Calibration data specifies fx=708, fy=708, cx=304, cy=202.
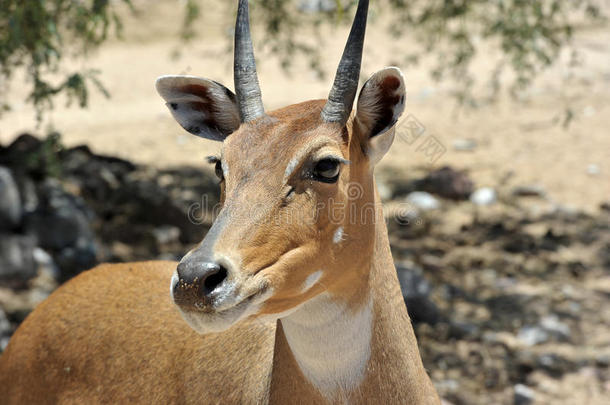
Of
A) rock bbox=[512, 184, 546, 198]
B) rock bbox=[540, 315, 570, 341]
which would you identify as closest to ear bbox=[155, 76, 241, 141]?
rock bbox=[540, 315, 570, 341]

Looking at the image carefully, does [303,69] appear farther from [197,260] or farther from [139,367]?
[197,260]

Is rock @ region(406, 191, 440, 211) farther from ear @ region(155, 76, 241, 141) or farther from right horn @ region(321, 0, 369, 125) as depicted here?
right horn @ region(321, 0, 369, 125)

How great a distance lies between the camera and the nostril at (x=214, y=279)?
2.03 m

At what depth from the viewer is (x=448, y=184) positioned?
773 centimetres

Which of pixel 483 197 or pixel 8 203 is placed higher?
pixel 8 203

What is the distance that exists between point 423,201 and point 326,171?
531cm

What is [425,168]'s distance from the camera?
873 centimetres

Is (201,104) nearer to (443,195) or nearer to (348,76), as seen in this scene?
(348,76)

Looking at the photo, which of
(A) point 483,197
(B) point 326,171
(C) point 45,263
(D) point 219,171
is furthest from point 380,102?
(A) point 483,197

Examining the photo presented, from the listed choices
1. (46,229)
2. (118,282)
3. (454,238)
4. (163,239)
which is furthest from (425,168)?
(118,282)

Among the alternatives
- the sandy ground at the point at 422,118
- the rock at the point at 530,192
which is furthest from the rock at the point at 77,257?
the rock at the point at 530,192

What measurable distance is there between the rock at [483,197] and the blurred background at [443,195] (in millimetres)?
21

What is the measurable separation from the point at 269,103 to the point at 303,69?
2.25 m

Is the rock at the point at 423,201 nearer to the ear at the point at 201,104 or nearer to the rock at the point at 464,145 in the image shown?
the rock at the point at 464,145
